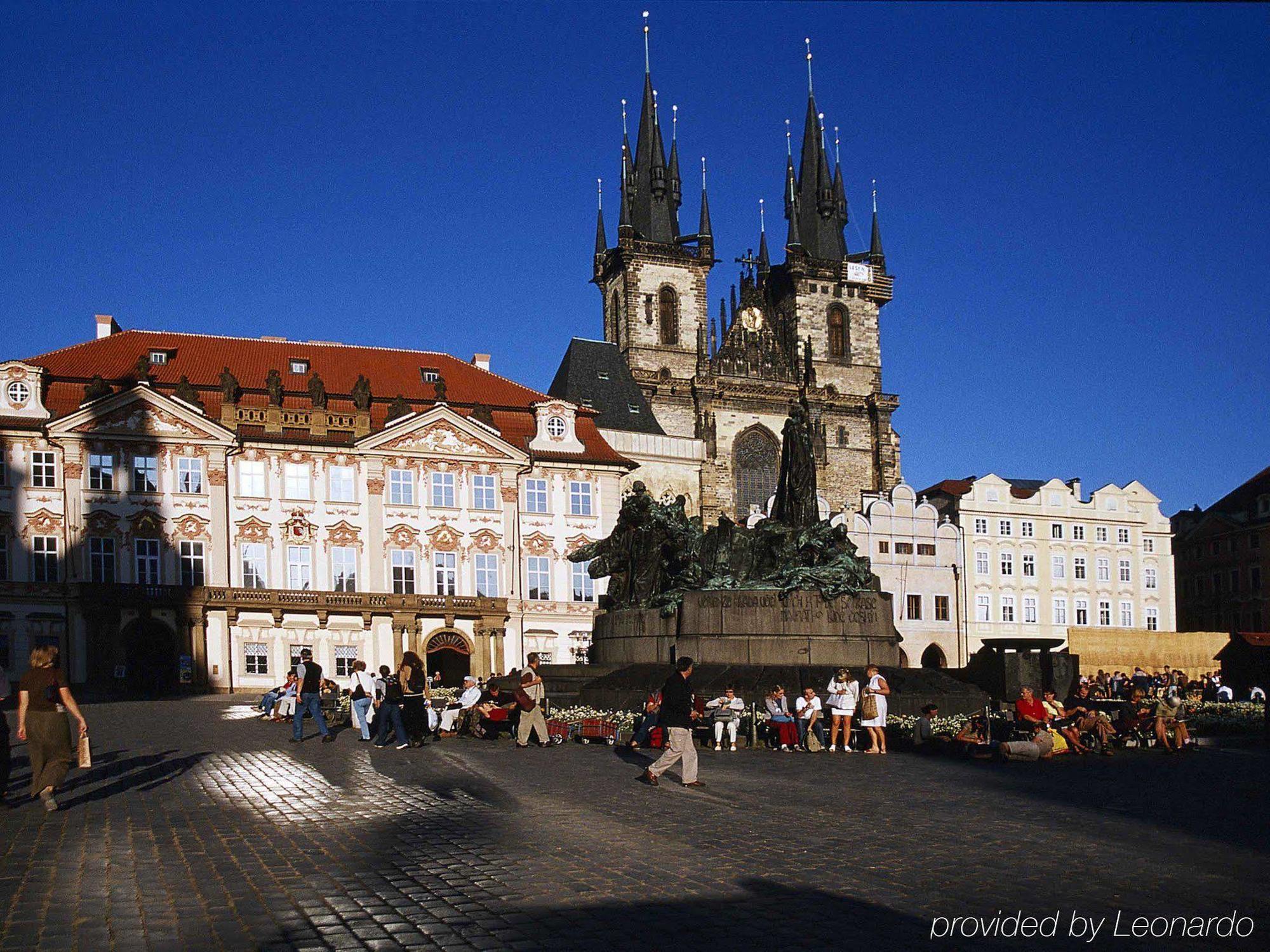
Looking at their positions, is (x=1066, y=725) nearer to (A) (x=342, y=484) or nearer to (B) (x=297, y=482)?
(A) (x=342, y=484)

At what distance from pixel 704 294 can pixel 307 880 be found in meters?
81.4

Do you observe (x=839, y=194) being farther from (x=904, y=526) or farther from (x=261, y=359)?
(x=261, y=359)

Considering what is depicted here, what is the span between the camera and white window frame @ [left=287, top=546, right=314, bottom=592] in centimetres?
5216

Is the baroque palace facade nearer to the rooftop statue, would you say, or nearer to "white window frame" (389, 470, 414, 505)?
"white window frame" (389, 470, 414, 505)

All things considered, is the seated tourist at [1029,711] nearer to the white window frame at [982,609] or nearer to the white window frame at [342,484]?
the white window frame at [342,484]

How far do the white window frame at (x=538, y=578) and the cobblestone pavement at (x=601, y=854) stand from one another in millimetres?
36902

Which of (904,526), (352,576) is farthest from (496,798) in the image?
(904,526)

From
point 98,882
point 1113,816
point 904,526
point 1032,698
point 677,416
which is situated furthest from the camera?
point 677,416

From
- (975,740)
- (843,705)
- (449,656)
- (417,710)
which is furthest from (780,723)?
(449,656)

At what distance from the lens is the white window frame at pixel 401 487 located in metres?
53.6

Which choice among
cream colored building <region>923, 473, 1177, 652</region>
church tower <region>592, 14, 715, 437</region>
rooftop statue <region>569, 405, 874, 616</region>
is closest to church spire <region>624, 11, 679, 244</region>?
church tower <region>592, 14, 715, 437</region>

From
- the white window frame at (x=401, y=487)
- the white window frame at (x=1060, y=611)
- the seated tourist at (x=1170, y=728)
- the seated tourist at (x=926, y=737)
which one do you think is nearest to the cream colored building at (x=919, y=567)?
the white window frame at (x=1060, y=611)

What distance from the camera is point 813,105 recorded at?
99.4m

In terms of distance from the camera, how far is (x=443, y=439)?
54219 mm
